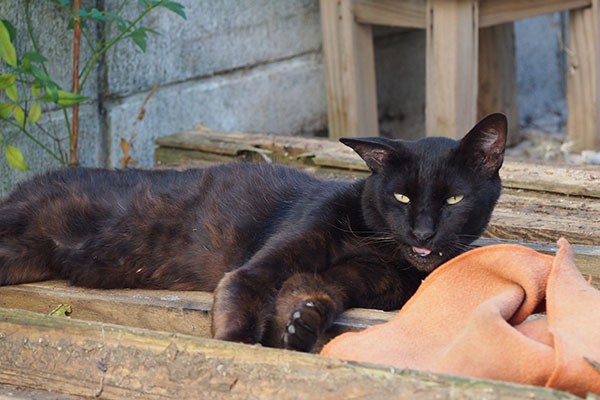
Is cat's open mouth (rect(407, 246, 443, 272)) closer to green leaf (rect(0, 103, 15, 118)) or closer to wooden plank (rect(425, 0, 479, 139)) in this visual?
green leaf (rect(0, 103, 15, 118))

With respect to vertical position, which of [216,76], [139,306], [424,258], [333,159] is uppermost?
[216,76]

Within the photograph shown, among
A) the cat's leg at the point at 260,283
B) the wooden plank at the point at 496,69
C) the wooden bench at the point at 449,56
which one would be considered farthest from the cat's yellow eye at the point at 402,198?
the wooden plank at the point at 496,69

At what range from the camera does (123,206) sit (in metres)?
2.56

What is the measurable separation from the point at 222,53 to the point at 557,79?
326 centimetres

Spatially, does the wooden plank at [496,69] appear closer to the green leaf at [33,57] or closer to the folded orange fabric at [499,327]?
the green leaf at [33,57]

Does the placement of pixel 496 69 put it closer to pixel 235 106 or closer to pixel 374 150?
pixel 235 106

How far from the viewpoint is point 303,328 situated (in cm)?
187

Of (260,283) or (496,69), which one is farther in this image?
(496,69)

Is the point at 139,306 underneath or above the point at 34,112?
underneath

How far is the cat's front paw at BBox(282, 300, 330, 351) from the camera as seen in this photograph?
6.10ft

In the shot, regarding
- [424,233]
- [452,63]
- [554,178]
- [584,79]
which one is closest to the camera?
[424,233]

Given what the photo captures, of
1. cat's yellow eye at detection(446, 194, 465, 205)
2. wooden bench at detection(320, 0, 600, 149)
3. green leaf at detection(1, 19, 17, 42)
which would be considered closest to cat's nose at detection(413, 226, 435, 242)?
cat's yellow eye at detection(446, 194, 465, 205)

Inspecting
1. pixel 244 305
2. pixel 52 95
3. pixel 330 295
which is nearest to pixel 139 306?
pixel 244 305

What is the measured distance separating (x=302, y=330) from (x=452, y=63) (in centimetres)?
237
